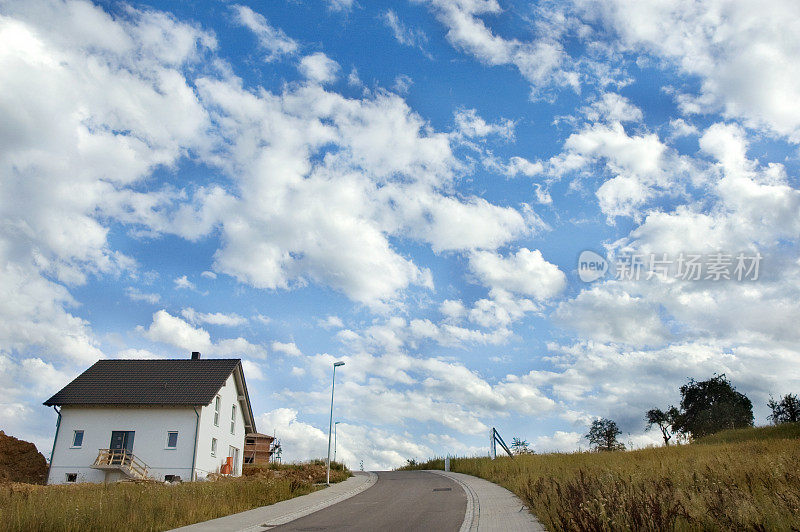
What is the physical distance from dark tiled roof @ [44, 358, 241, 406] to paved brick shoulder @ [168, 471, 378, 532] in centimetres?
1765

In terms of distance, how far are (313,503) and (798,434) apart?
81.4ft

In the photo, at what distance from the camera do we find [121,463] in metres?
35.9

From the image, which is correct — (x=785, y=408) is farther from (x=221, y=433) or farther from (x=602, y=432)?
(x=221, y=433)

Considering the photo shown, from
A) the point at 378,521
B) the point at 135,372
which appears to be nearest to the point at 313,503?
the point at 378,521

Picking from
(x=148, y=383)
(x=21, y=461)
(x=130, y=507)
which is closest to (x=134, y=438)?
(x=148, y=383)

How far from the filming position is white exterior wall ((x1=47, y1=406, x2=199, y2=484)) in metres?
36.3

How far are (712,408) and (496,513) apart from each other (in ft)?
194

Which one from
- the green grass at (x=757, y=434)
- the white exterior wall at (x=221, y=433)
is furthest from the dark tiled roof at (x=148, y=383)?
the green grass at (x=757, y=434)

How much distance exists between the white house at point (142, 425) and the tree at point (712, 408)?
50.3 m

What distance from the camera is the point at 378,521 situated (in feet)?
47.7

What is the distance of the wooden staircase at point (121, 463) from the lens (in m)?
35.3

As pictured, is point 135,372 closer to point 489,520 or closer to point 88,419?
point 88,419

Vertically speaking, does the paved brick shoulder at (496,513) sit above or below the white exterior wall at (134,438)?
below

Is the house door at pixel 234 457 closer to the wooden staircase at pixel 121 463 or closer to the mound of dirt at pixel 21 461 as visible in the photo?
the wooden staircase at pixel 121 463
